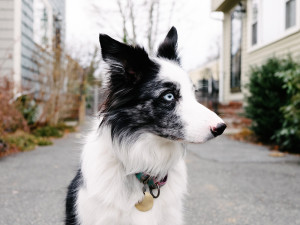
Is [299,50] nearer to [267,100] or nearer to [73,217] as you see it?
[267,100]

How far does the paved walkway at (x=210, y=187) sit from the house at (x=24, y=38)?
3.35m

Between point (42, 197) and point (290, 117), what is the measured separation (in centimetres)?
458

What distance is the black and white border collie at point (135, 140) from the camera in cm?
196

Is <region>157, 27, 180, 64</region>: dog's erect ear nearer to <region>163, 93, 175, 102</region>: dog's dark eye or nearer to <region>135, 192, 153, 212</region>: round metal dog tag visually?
<region>163, 93, 175, 102</region>: dog's dark eye

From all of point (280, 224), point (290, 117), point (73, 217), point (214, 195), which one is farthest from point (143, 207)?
point (290, 117)

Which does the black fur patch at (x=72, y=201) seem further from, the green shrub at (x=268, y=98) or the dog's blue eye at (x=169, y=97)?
the green shrub at (x=268, y=98)

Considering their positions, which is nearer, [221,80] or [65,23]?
[221,80]

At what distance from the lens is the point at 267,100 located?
729 cm

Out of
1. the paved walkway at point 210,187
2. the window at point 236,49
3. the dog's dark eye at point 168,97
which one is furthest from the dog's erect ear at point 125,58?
the window at point 236,49

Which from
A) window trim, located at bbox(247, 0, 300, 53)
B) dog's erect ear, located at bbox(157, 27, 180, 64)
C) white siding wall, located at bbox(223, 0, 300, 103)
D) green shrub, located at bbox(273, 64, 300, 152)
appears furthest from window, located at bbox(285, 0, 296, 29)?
dog's erect ear, located at bbox(157, 27, 180, 64)

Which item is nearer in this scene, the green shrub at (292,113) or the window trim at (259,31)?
the green shrub at (292,113)

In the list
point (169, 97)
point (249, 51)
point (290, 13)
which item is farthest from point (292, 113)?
point (249, 51)

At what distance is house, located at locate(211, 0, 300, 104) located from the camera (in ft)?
26.1

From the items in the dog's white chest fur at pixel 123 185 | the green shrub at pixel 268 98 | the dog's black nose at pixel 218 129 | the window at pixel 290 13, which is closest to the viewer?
the dog's black nose at pixel 218 129
